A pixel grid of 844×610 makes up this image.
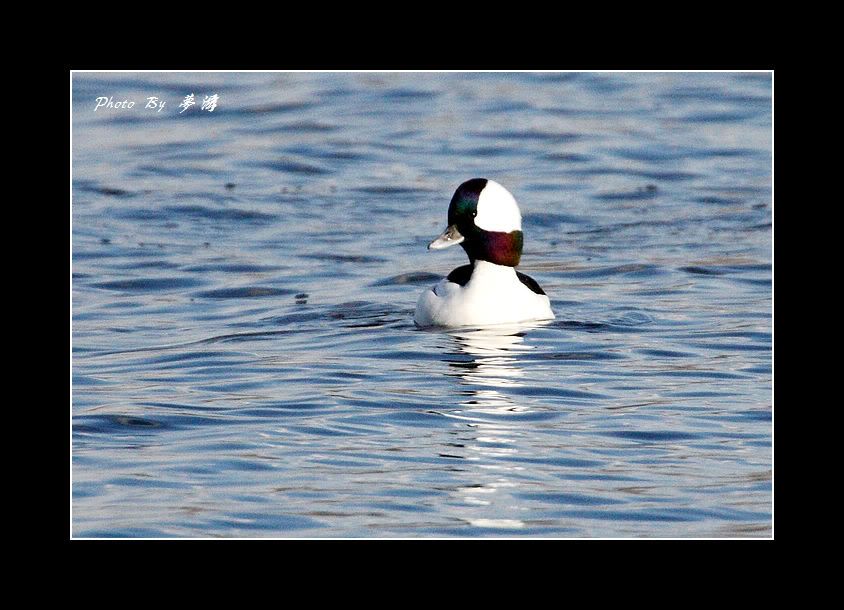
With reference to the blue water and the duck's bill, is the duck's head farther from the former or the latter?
the blue water

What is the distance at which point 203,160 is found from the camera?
19797 mm

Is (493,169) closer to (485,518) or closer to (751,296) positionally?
(751,296)

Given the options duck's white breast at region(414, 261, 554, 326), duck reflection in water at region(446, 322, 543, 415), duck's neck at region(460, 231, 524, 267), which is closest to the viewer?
duck reflection in water at region(446, 322, 543, 415)

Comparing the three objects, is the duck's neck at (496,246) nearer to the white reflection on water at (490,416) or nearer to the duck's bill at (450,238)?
the duck's bill at (450,238)

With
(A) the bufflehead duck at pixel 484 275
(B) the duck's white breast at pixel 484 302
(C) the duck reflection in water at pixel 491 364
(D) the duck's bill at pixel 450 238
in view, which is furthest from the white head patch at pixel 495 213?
(C) the duck reflection in water at pixel 491 364

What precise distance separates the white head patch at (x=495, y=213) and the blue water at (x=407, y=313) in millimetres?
873

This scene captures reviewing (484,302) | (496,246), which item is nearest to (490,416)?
(484,302)

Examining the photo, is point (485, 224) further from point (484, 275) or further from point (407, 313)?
point (407, 313)

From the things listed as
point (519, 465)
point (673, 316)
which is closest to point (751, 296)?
point (673, 316)

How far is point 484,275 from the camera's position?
38.9 ft

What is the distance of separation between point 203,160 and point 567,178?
460 centimetres

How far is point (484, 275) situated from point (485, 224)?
0.41 metres

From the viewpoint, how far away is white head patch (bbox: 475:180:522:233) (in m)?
12.0

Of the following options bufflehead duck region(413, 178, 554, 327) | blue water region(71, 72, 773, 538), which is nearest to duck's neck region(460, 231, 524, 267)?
bufflehead duck region(413, 178, 554, 327)
